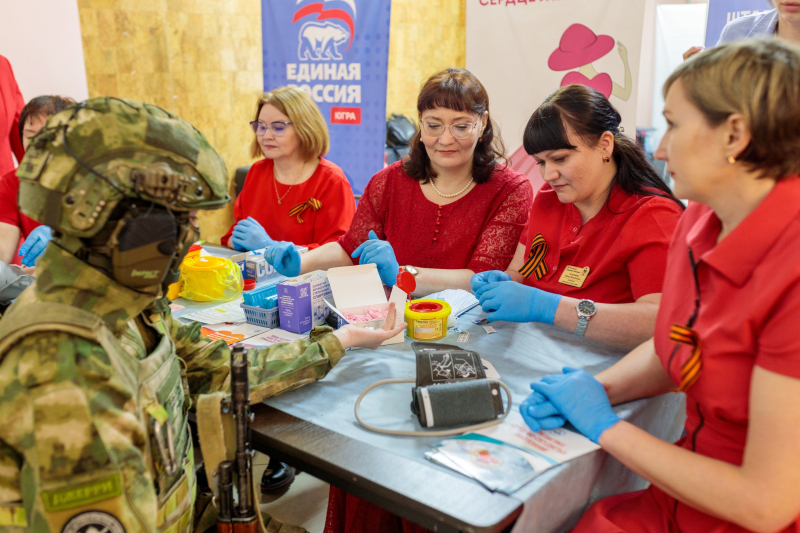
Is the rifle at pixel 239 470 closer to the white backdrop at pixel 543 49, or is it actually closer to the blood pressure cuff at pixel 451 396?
the blood pressure cuff at pixel 451 396

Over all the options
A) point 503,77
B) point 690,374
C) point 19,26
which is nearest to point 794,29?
point 503,77

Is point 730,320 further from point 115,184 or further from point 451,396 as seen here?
point 115,184

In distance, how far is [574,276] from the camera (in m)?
1.94

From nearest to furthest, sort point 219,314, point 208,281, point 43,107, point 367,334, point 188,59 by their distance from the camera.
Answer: point 367,334
point 219,314
point 208,281
point 43,107
point 188,59

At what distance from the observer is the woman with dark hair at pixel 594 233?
1733 mm

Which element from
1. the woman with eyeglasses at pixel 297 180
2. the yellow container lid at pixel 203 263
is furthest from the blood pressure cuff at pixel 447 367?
the woman with eyeglasses at pixel 297 180

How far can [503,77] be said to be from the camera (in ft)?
13.1

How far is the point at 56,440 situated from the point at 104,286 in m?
0.26

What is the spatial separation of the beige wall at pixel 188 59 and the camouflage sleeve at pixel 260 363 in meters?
4.15

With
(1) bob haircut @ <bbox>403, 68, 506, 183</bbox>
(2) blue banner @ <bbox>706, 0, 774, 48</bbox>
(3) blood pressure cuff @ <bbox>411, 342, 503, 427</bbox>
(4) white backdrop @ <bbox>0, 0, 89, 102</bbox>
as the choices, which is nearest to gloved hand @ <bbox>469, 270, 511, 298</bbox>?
(3) blood pressure cuff @ <bbox>411, 342, 503, 427</bbox>

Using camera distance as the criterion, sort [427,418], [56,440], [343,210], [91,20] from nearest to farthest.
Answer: [56,440] < [427,418] < [343,210] < [91,20]

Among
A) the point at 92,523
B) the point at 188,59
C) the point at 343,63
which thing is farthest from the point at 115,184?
the point at 188,59

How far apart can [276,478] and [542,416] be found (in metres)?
1.69

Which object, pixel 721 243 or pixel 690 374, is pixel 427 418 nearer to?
pixel 690 374
